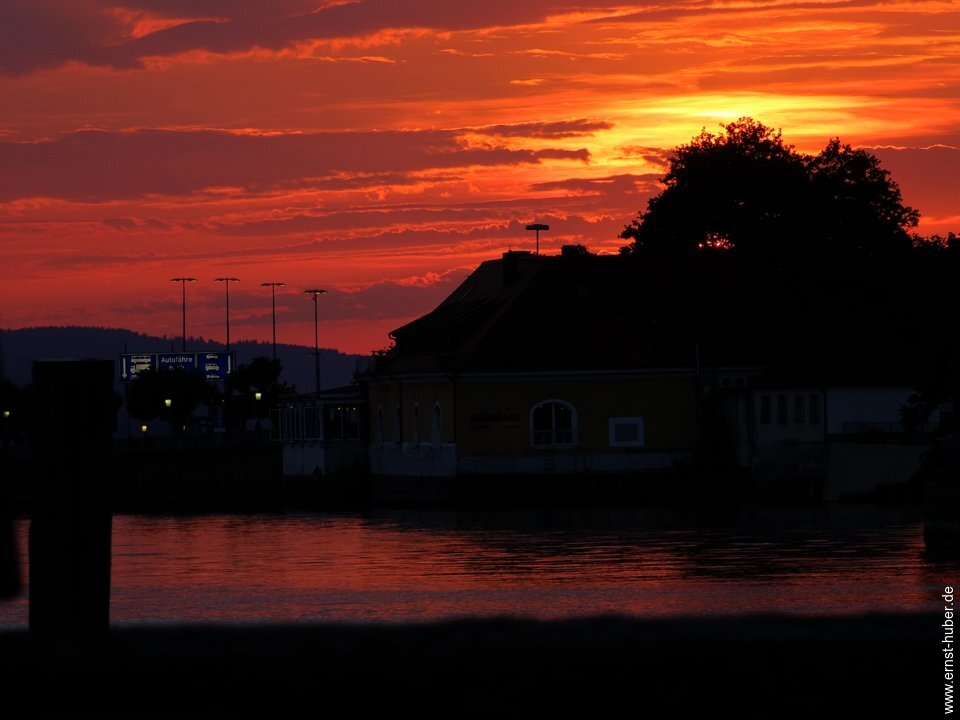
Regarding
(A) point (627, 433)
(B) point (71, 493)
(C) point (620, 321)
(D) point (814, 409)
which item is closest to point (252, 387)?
(C) point (620, 321)

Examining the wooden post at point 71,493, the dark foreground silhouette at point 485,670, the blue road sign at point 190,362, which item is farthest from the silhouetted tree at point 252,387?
the dark foreground silhouette at point 485,670

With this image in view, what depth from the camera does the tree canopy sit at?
90438 mm

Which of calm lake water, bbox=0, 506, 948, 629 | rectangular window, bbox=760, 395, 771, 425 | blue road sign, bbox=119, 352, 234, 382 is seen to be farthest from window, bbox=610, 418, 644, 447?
blue road sign, bbox=119, 352, 234, 382

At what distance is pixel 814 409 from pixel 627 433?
6414mm

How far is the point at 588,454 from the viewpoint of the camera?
64.5 m

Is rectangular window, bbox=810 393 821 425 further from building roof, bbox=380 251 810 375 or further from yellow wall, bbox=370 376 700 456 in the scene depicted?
yellow wall, bbox=370 376 700 456

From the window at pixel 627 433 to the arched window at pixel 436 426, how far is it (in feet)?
19.7

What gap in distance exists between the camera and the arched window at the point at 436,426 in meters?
65.9

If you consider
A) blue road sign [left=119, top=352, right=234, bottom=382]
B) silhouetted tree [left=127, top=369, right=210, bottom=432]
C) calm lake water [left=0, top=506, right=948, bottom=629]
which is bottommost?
calm lake water [left=0, top=506, right=948, bottom=629]

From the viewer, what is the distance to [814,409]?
208 feet

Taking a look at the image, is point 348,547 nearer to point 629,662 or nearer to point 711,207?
point 629,662

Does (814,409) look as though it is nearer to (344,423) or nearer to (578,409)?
(578,409)

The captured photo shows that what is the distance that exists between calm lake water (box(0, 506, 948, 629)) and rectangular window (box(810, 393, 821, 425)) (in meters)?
4.59

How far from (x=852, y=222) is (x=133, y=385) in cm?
8281
